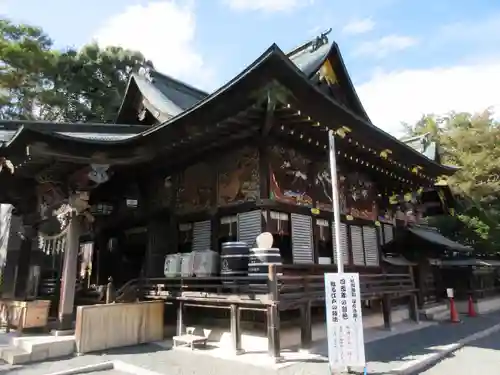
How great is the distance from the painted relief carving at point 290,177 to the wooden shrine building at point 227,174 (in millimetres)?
43

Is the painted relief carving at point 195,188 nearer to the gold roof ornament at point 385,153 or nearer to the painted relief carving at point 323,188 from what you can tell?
the painted relief carving at point 323,188

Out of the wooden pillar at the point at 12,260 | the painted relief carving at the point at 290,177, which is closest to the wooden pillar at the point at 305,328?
the painted relief carving at the point at 290,177

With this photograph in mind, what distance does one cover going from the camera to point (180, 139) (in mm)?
9109

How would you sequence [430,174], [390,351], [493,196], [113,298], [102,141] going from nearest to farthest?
[390,351]
[102,141]
[113,298]
[430,174]
[493,196]

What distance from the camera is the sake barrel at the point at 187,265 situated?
9055 millimetres

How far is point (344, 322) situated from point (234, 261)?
3.05 meters

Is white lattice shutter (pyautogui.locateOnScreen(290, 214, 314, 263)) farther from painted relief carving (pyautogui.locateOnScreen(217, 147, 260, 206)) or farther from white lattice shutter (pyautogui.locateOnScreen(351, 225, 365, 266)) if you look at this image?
white lattice shutter (pyautogui.locateOnScreen(351, 225, 365, 266))

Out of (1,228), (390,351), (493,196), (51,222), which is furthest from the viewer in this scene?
(493,196)

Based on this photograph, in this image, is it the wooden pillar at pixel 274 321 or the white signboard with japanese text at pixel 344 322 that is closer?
the white signboard with japanese text at pixel 344 322

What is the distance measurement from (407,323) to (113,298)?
30.3 ft

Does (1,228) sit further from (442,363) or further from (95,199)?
(442,363)

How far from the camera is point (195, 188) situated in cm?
1042

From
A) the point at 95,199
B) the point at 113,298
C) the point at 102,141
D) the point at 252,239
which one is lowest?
the point at 113,298

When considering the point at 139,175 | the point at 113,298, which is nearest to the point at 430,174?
the point at 139,175
